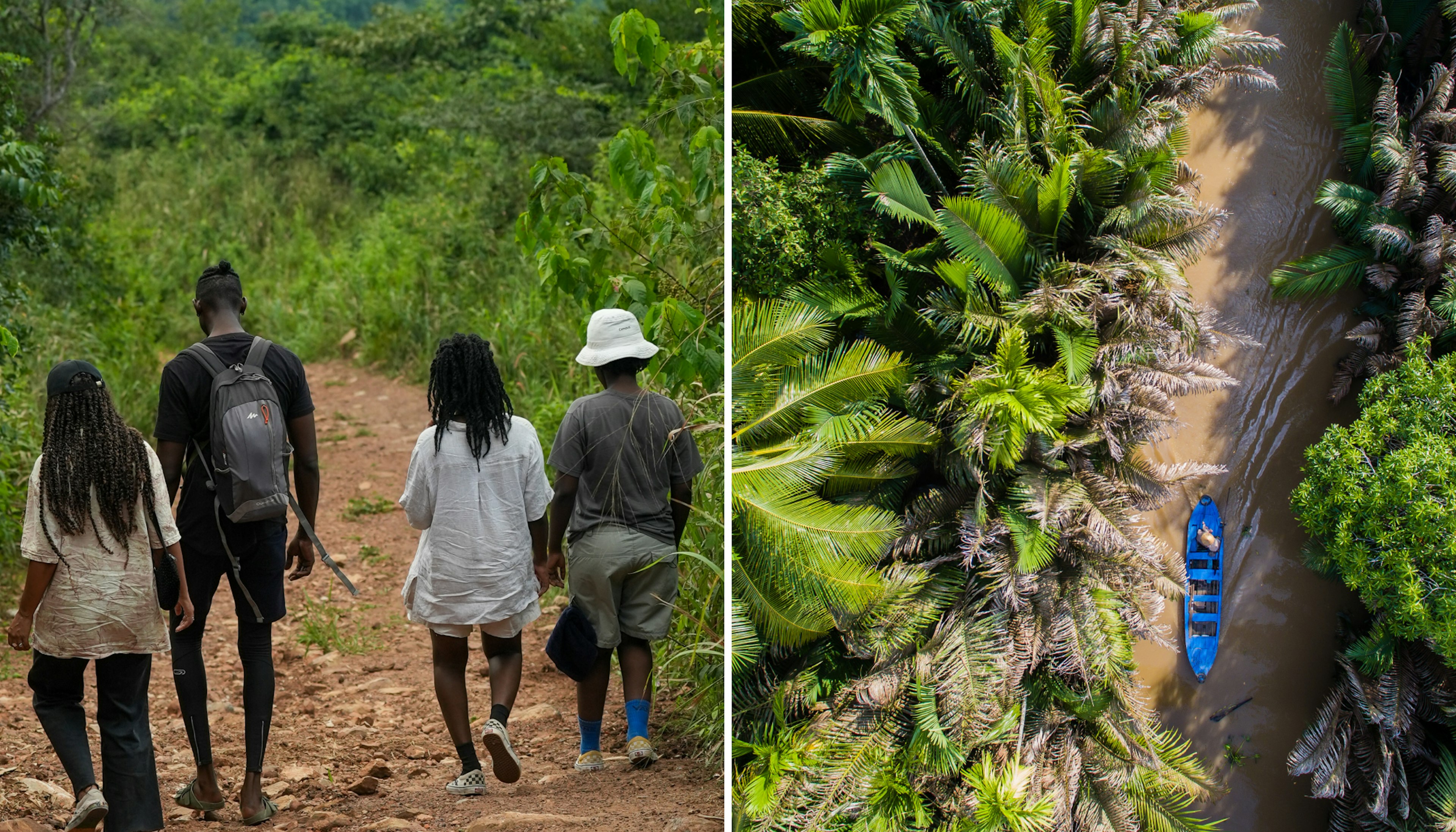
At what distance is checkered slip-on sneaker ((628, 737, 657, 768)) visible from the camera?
16.9 ft

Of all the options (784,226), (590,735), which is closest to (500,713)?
(590,735)

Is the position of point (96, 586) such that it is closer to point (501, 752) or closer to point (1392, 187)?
point (501, 752)

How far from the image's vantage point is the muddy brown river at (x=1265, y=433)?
835 cm

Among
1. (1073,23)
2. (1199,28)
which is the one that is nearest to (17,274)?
(1073,23)

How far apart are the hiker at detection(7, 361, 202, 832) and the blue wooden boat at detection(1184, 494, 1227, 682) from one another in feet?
22.0

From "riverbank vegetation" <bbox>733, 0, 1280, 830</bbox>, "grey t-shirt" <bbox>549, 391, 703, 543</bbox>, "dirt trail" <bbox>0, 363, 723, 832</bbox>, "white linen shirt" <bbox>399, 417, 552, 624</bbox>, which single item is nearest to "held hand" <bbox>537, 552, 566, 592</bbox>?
"grey t-shirt" <bbox>549, 391, 703, 543</bbox>

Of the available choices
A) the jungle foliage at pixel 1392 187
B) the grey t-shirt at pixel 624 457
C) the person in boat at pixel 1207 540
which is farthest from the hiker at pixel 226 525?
the jungle foliage at pixel 1392 187

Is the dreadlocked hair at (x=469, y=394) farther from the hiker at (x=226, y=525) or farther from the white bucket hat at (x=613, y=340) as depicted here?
the hiker at (x=226, y=525)

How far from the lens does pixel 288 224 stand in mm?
15609

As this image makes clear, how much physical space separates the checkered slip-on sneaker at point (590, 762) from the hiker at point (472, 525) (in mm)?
435

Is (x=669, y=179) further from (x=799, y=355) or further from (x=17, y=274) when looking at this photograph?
(x=17, y=274)

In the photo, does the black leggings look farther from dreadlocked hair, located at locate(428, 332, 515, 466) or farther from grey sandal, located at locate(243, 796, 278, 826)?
dreadlocked hair, located at locate(428, 332, 515, 466)

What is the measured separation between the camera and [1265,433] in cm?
859

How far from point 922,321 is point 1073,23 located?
6.88ft
